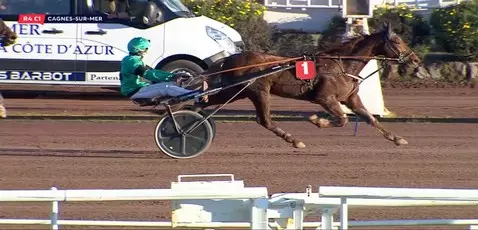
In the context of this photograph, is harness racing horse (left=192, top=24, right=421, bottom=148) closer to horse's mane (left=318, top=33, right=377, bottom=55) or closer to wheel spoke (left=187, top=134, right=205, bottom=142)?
horse's mane (left=318, top=33, right=377, bottom=55)

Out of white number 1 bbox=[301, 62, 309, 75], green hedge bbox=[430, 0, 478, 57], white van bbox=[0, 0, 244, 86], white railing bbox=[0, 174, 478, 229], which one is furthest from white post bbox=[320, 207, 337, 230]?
green hedge bbox=[430, 0, 478, 57]

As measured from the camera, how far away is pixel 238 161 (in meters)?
11.8

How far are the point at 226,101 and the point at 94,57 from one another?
17.9ft

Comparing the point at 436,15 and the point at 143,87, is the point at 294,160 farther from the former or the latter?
the point at 436,15

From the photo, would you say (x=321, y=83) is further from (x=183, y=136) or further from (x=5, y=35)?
(x=5, y=35)

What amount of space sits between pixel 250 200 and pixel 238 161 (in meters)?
5.09

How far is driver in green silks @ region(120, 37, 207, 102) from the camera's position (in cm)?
1134

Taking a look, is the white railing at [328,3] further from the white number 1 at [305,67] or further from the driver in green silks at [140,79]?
the driver in green silks at [140,79]

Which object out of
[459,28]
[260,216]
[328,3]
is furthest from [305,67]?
[328,3]

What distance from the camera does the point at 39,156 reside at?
12203mm

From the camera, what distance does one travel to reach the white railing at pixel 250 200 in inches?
257

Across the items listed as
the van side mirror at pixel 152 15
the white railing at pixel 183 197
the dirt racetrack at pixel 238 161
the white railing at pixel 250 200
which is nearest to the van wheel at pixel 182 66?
the van side mirror at pixel 152 15

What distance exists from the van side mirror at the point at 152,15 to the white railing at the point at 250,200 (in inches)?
401

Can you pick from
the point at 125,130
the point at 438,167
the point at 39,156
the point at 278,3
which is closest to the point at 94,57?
the point at 125,130
